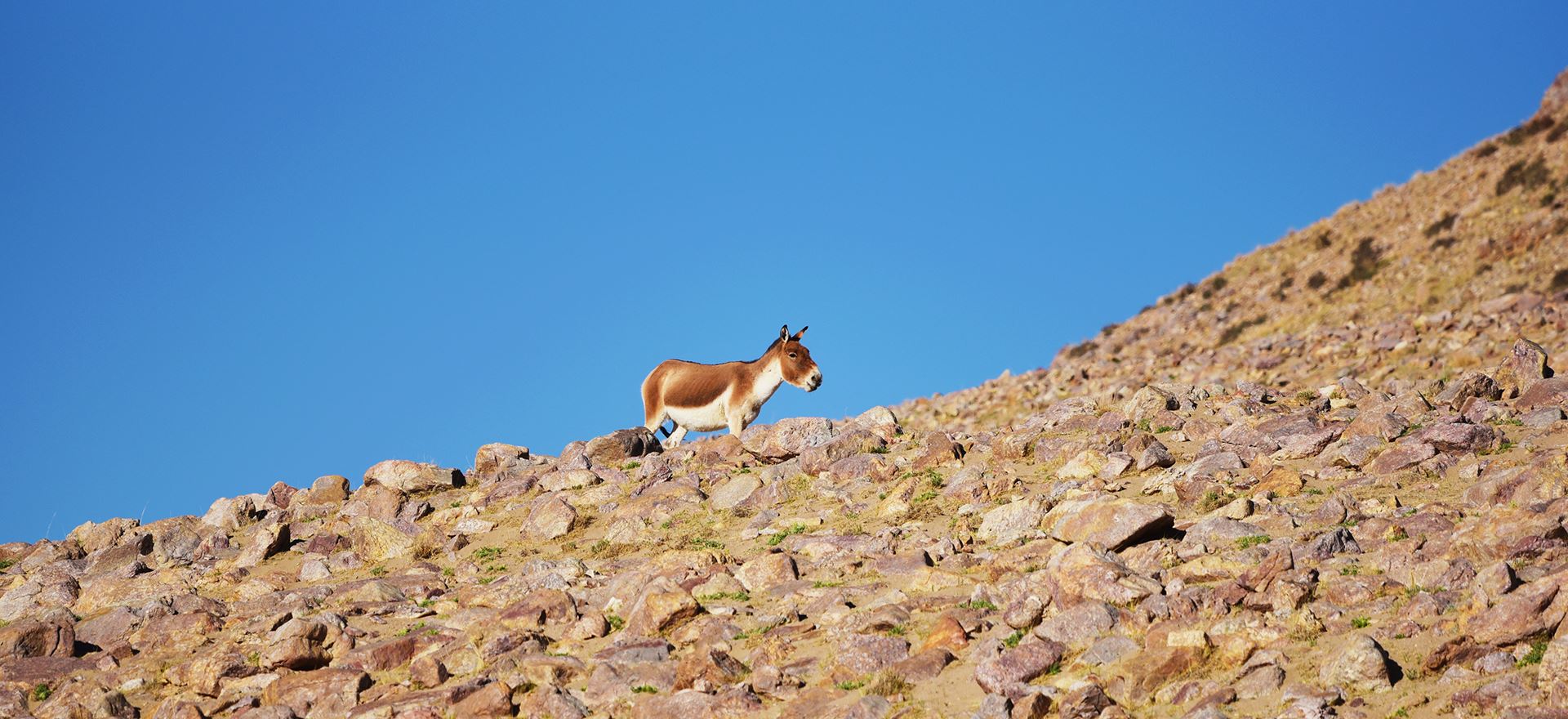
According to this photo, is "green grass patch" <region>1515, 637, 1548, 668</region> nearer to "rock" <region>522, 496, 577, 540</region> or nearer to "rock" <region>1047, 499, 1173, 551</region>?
→ "rock" <region>1047, 499, 1173, 551</region>

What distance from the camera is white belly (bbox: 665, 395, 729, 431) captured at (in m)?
27.5

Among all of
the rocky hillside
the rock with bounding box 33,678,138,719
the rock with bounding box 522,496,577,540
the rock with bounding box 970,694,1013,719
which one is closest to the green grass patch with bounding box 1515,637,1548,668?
the rocky hillside

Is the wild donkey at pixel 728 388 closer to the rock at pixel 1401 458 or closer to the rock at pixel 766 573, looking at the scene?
the rock at pixel 766 573

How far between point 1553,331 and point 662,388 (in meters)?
24.8

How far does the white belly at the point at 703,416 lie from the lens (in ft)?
90.2

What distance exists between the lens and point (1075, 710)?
11773 mm

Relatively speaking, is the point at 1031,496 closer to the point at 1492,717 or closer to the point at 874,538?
the point at 874,538

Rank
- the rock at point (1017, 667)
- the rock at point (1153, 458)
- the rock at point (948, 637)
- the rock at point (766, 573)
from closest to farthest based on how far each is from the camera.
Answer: the rock at point (1017, 667)
the rock at point (948, 637)
the rock at point (766, 573)
the rock at point (1153, 458)

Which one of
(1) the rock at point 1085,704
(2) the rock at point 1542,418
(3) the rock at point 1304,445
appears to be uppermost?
(3) the rock at point 1304,445

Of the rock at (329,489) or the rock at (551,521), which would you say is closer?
the rock at (551,521)

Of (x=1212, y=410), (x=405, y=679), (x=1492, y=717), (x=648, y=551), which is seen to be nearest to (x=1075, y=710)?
(x=1492, y=717)

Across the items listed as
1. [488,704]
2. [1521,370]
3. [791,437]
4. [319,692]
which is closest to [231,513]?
[791,437]

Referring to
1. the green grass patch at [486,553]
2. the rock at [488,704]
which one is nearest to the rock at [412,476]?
the green grass patch at [486,553]

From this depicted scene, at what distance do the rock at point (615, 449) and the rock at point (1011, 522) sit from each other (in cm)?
990
